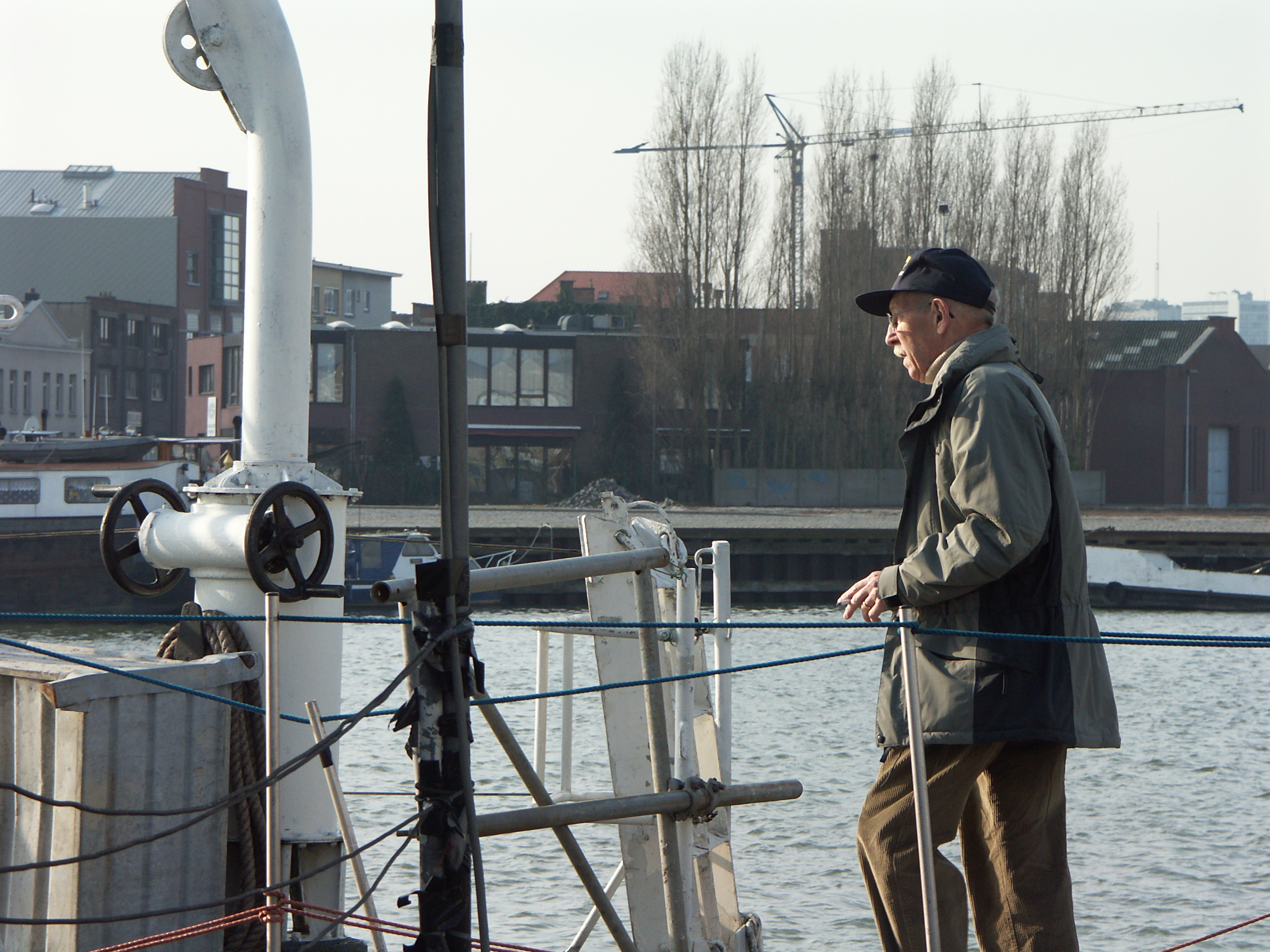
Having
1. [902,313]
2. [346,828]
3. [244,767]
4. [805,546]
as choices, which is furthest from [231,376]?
[902,313]

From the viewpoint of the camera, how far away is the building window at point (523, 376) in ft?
169

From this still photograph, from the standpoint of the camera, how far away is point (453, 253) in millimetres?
2668

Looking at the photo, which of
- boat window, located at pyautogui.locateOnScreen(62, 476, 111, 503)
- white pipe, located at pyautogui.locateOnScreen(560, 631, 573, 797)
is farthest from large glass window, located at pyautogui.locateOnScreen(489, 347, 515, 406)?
white pipe, located at pyautogui.locateOnScreen(560, 631, 573, 797)

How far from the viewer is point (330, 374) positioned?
167 feet

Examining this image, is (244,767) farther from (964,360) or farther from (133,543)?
(964,360)

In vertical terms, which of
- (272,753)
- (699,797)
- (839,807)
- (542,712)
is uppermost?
(272,753)

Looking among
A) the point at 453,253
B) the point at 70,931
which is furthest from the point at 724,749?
the point at 453,253

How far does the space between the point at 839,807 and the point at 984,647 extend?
928cm

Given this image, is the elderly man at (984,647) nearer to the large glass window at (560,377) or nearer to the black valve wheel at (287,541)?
the black valve wheel at (287,541)

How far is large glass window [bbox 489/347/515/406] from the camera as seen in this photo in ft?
169

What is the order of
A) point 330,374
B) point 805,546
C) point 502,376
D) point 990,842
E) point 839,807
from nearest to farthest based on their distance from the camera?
1. point 990,842
2. point 839,807
3. point 805,546
4. point 330,374
5. point 502,376

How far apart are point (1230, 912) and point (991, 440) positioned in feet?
24.7

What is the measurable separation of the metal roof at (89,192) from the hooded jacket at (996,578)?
74922 mm

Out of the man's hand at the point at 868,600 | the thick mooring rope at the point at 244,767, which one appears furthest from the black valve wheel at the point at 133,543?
the man's hand at the point at 868,600
